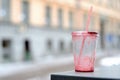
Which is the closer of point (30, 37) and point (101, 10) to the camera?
point (30, 37)

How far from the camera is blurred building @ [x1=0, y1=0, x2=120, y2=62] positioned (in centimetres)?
2814

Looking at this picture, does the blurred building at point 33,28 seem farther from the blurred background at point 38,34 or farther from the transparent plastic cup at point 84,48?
the transparent plastic cup at point 84,48

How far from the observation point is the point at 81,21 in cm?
4316

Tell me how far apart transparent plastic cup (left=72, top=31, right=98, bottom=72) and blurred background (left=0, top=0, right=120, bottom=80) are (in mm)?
15719

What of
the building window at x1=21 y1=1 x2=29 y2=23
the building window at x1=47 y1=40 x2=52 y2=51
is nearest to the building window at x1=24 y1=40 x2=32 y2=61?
the building window at x1=21 y1=1 x2=29 y2=23

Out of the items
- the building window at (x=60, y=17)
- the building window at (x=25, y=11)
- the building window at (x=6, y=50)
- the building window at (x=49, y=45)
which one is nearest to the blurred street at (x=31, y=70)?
the building window at (x=49, y=45)


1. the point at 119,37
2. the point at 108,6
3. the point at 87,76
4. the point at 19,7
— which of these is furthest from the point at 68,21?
the point at 87,76

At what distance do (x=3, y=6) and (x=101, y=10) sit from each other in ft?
83.1

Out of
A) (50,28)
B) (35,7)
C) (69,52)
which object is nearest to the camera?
(35,7)

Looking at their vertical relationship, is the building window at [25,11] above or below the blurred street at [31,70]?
above

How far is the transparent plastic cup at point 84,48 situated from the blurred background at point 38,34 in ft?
51.6

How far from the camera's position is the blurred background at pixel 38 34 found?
2619cm

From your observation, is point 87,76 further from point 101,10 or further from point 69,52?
point 101,10

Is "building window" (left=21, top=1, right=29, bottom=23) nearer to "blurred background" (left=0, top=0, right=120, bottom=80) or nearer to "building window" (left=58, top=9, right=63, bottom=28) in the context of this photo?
"blurred background" (left=0, top=0, right=120, bottom=80)
